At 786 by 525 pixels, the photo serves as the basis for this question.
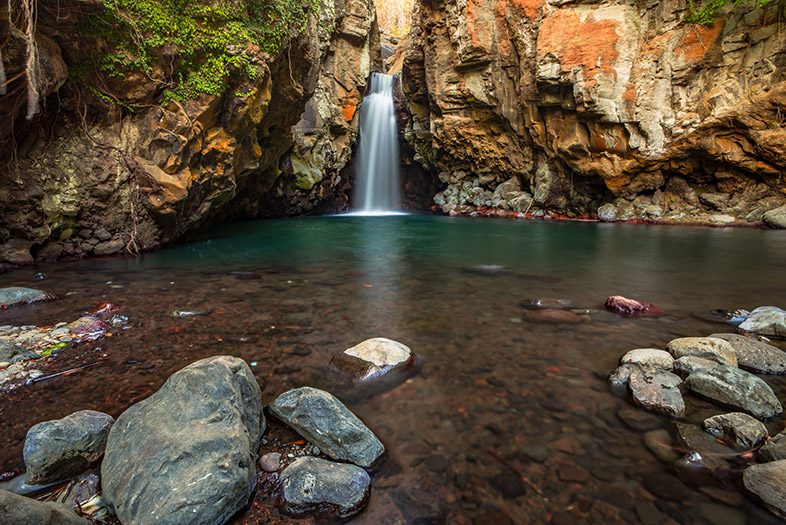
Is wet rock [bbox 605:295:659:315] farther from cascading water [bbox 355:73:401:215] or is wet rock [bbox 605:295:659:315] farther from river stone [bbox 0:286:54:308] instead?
cascading water [bbox 355:73:401:215]

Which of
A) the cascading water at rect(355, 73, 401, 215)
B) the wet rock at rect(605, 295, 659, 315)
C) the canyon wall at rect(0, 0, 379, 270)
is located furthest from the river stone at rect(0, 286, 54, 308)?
the cascading water at rect(355, 73, 401, 215)

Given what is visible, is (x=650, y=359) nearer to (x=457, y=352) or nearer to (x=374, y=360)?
Answer: (x=457, y=352)

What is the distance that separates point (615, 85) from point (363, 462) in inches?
792

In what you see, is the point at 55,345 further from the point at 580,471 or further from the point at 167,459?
the point at 580,471

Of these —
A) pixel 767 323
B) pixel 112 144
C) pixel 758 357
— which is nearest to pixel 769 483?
pixel 758 357

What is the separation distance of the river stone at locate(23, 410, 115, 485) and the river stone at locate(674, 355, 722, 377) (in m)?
4.37

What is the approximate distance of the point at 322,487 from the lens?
6.66 feet

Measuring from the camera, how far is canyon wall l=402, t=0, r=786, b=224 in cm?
1527

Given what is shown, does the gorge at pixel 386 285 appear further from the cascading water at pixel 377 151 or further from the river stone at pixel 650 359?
the cascading water at pixel 377 151

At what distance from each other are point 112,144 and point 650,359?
10.9 metres

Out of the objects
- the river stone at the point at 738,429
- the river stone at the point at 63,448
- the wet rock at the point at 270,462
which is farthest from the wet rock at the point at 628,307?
the river stone at the point at 63,448

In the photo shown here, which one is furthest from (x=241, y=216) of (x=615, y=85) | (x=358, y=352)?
(x=615, y=85)

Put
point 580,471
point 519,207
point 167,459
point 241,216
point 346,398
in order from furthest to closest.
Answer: point 519,207 < point 241,216 < point 346,398 < point 580,471 < point 167,459

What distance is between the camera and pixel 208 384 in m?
2.33
